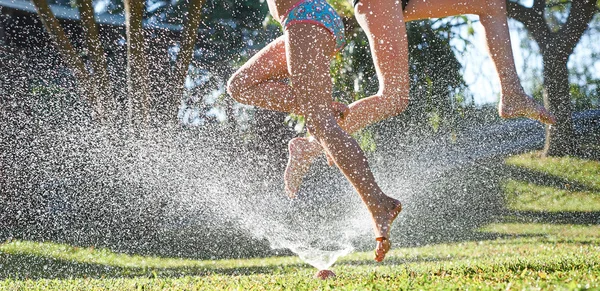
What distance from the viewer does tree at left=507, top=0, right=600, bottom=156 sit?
10.6 metres

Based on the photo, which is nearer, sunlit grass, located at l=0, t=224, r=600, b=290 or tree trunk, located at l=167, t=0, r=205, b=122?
sunlit grass, located at l=0, t=224, r=600, b=290

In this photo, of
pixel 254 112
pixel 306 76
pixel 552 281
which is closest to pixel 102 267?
pixel 306 76

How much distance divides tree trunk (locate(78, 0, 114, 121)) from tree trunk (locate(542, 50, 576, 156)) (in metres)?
6.89

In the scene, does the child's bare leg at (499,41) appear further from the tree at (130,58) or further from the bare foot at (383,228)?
the tree at (130,58)

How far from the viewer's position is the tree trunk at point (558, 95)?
10.7m

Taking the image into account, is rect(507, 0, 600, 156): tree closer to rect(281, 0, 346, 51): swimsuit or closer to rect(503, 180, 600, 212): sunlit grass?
rect(503, 180, 600, 212): sunlit grass

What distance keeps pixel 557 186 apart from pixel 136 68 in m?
Answer: 7.06

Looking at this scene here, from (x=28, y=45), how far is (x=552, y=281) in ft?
36.1

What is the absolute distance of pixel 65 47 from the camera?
28.6 ft

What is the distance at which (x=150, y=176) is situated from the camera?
9.27 meters

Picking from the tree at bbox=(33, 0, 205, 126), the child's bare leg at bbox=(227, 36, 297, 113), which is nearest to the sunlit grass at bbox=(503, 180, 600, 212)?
the tree at bbox=(33, 0, 205, 126)

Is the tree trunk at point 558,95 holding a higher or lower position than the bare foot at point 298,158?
higher

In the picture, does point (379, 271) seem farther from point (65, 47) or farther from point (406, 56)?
point (65, 47)

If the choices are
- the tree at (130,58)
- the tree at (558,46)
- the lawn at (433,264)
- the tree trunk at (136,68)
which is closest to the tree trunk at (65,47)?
the tree at (130,58)
